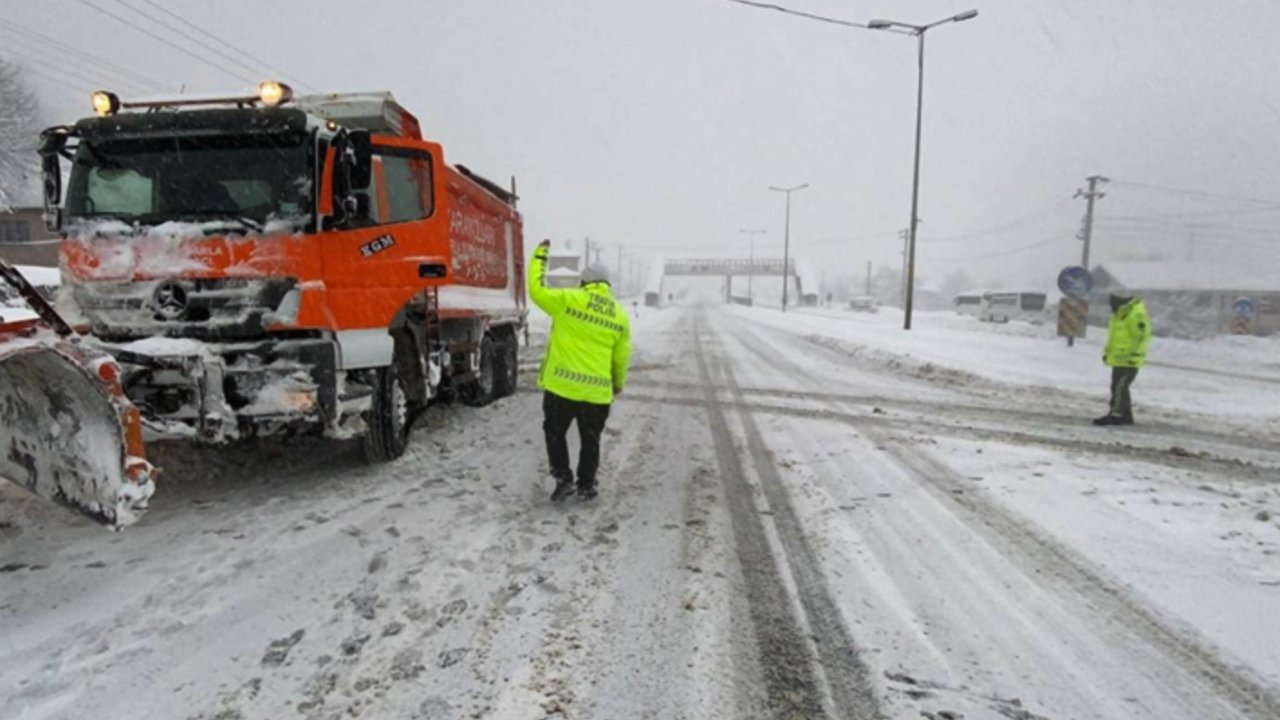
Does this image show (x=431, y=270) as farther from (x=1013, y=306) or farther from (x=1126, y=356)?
(x=1013, y=306)

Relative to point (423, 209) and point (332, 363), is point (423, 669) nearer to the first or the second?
point (332, 363)

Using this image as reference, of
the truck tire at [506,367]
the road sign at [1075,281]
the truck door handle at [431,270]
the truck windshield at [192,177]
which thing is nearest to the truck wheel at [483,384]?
the truck tire at [506,367]

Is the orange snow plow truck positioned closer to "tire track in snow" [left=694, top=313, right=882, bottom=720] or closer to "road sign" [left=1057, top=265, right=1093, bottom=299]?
"tire track in snow" [left=694, top=313, right=882, bottom=720]

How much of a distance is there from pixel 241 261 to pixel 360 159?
3.80 ft

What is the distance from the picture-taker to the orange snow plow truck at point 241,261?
187 inches

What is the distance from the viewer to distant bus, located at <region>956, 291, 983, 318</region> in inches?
2336

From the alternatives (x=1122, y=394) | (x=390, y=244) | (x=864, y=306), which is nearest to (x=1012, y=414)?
(x=1122, y=394)

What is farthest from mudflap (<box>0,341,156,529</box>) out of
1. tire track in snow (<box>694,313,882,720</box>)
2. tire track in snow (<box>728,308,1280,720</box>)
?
tire track in snow (<box>728,308,1280,720</box>)

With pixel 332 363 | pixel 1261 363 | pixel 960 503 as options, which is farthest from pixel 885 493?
pixel 1261 363

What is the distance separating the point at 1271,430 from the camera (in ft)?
27.7

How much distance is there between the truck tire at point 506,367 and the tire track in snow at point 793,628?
5.67 meters

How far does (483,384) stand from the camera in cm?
938

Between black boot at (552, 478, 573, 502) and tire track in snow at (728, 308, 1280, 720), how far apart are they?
9.27ft

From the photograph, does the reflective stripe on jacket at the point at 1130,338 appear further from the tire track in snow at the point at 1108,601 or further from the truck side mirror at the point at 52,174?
the truck side mirror at the point at 52,174
